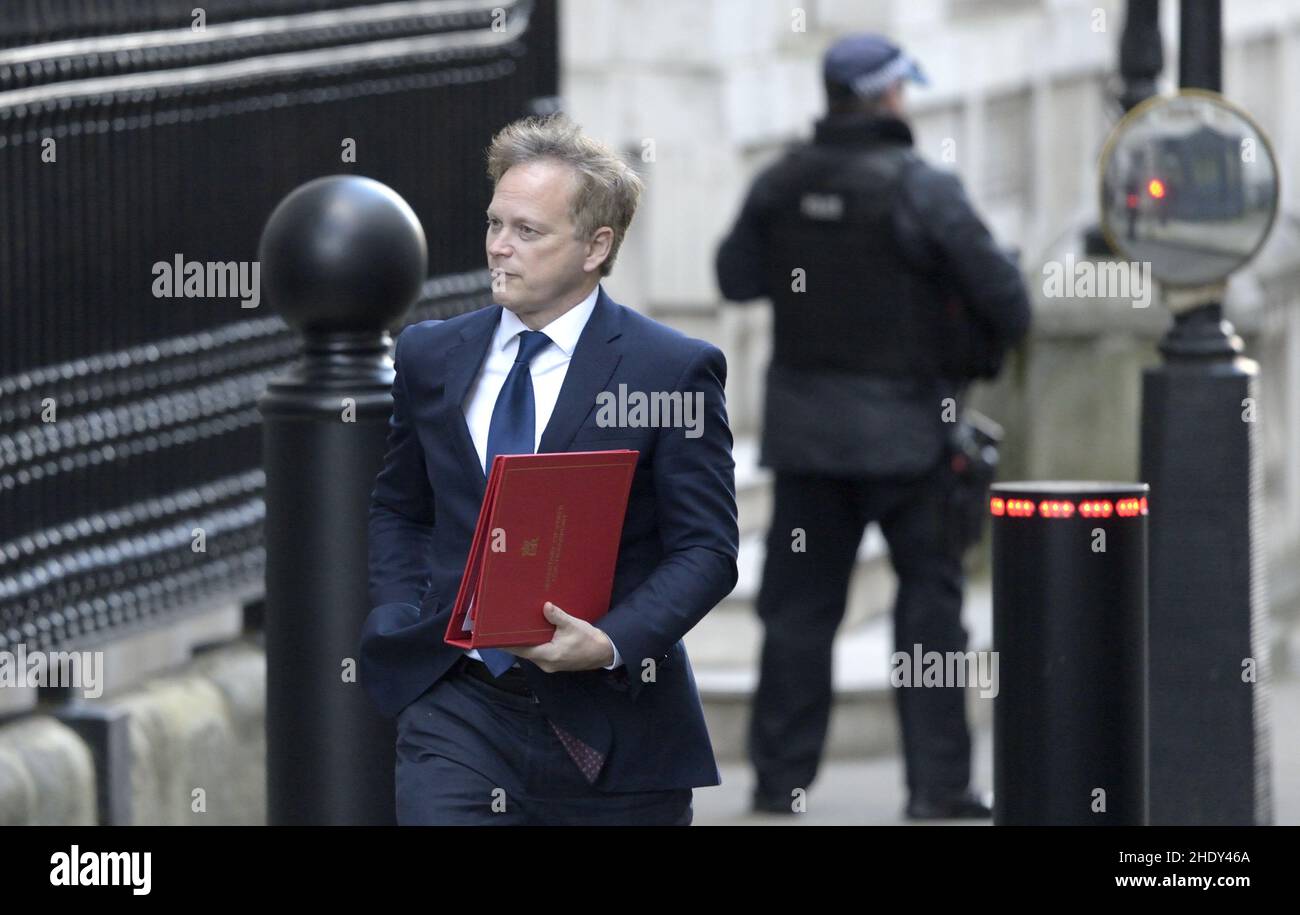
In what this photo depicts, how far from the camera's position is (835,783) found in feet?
26.6

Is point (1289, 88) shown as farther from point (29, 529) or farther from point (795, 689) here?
point (29, 529)

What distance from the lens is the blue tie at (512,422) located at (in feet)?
12.8

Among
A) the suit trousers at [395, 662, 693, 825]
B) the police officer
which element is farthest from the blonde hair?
the police officer

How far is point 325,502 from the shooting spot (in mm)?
4602

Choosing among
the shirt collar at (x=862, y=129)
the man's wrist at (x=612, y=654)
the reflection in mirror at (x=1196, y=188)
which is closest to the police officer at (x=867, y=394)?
the shirt collar at (x=862, y=129)

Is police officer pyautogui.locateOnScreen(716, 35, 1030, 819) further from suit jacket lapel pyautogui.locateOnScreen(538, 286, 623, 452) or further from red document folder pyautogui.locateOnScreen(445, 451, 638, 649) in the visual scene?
red document folder pyautogui.locateOnScreen(445, 451, 638, 649)

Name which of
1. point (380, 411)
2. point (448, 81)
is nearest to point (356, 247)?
point (380, 411)

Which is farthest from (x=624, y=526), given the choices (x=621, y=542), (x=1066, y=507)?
(x=1066, y=507)

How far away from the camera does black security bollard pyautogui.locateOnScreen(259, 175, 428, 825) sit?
181 inches

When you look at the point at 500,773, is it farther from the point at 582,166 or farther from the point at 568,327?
the point at 582,166

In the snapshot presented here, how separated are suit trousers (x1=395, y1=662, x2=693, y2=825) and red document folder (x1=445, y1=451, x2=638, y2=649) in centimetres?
19

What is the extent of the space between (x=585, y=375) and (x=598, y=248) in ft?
0.65
